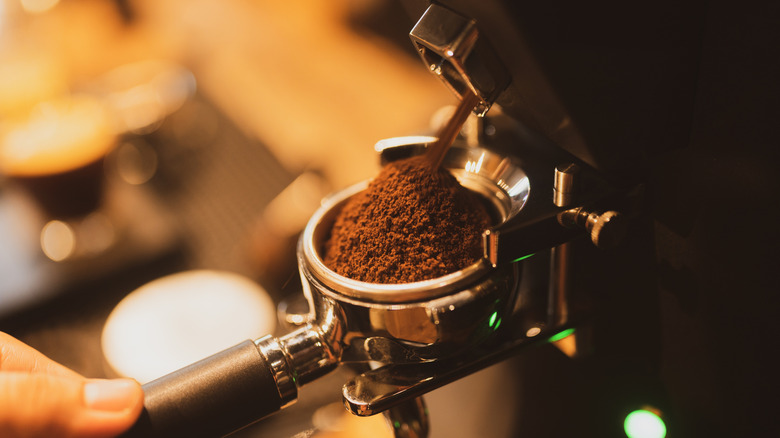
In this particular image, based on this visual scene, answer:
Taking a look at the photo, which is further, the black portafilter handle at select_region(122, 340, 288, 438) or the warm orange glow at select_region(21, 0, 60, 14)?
the warm orange glow at select_region(21, 0, 60, 14)

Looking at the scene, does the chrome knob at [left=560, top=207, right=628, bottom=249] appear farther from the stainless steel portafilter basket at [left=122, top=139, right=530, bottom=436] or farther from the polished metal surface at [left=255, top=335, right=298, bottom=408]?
the polished metal surface at [left=255, top=335, right=298, bottom=408]

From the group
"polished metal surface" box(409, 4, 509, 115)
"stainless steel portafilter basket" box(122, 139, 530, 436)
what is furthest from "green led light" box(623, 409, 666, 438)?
"polished metal surface" box(409, 4, 509, 115)

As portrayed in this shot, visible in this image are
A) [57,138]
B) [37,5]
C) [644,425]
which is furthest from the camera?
[37,5]

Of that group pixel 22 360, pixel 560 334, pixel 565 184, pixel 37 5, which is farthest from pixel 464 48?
pixel 37 5

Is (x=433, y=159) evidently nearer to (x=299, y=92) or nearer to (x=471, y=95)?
(x=471, y=95)

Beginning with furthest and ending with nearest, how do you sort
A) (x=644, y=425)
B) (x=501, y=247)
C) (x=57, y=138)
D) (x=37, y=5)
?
(x=37, y=5)
(x=57, y=138)
(x=644, y=425)
(x=501, y=247)

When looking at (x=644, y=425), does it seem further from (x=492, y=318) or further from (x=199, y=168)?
(x=199, y=168)

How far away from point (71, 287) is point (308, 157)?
1.34 feet

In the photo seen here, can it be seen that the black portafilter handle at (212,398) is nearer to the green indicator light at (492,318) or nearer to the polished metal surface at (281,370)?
the polished metal surface at (281,370)

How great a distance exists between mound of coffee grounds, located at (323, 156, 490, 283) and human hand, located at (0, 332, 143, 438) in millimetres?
134

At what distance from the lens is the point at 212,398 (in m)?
0.35

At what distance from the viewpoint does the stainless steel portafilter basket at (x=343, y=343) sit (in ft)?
1.08

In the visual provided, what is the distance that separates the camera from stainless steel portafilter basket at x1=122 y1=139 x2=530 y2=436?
33 cm

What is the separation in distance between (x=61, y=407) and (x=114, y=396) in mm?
39
